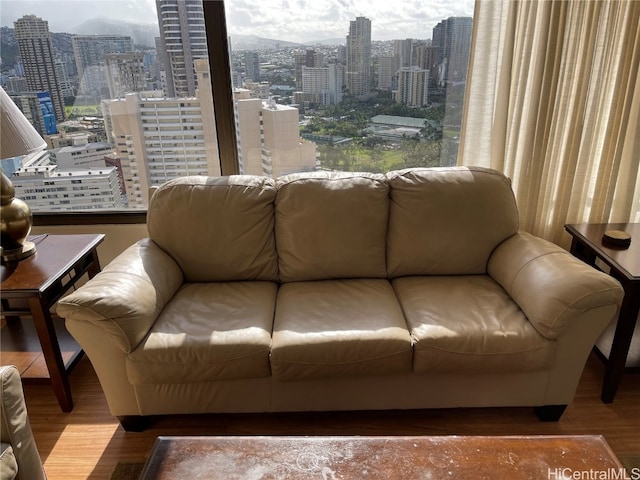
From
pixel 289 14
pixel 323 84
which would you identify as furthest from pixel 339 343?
pixel 289 14

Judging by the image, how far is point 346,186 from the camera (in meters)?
2.17

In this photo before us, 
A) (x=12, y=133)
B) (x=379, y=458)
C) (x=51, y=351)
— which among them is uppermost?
(x=12, y=133)

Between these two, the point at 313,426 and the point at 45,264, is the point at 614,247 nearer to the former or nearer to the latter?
the point at 313,426

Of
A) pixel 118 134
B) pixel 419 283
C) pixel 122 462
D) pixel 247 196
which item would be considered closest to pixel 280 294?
pixel 247 196

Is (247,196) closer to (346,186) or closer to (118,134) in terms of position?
(346,186)

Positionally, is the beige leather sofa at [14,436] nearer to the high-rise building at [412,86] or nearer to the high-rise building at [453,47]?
the high-rise building at [412,86]

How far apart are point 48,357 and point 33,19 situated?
1686 mm

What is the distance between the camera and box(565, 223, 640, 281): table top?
1.87 metres

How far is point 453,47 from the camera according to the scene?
2.43m

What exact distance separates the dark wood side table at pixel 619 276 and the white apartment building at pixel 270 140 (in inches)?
56.7

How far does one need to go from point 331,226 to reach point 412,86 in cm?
96

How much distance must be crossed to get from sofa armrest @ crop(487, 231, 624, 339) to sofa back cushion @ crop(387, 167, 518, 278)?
0.17 m

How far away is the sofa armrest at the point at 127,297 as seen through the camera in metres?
1.66

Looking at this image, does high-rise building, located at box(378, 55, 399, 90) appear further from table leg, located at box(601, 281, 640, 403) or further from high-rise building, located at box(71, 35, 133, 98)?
table leg, located at box(601, 281, 640, 403)
